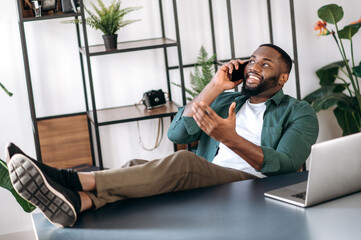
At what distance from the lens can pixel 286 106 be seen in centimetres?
244

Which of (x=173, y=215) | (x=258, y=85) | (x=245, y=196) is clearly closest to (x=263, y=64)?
(x=258, y=85)

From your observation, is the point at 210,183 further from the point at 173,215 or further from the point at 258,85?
the point at 258,85

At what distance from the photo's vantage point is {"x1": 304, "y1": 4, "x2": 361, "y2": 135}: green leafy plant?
10.7 feet

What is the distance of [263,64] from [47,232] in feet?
4.63

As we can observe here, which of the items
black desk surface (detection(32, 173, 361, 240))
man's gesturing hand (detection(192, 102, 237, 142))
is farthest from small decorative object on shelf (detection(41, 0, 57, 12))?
black desk surface (detection(32, 173, 361, 240))

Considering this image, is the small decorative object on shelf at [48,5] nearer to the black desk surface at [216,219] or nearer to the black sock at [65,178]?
the black sock at [65,178]

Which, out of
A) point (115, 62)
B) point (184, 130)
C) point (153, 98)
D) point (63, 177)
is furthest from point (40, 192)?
point (115, 62)

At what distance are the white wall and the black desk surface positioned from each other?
5.55ft

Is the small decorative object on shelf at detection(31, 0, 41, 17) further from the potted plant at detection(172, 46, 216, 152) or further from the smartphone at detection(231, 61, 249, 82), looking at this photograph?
the smartphone at detection(231, 61, 249, 82)

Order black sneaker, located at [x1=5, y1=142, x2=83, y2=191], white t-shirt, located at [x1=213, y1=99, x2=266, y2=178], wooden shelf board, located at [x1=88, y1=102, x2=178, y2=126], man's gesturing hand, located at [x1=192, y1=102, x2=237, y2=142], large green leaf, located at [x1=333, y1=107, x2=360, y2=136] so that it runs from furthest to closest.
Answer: large green leaf, located at [x1=333, y1=107, x2=360, y2=136]
wooden shelf board, located at [x1=88, y1=102, x2=178, y2=126]
white t-shirt, located at [x1=213, y1=99, x2=266, y2=178]
man's gesturing hand, located at [x1=192, y1=102, x2=237, y2=142]
black sneaker, located at [x1=5, y1=142, x2=83, y2=191]

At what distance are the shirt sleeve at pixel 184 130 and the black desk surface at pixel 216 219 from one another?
71cm

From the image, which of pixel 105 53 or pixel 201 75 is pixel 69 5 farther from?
pixel 201 75

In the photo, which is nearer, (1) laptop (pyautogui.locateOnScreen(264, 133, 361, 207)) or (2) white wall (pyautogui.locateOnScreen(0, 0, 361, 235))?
(1) laptop (pyautogui.locateOnScreen(264, 133, 361, 207))

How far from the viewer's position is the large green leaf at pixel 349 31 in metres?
3.24
